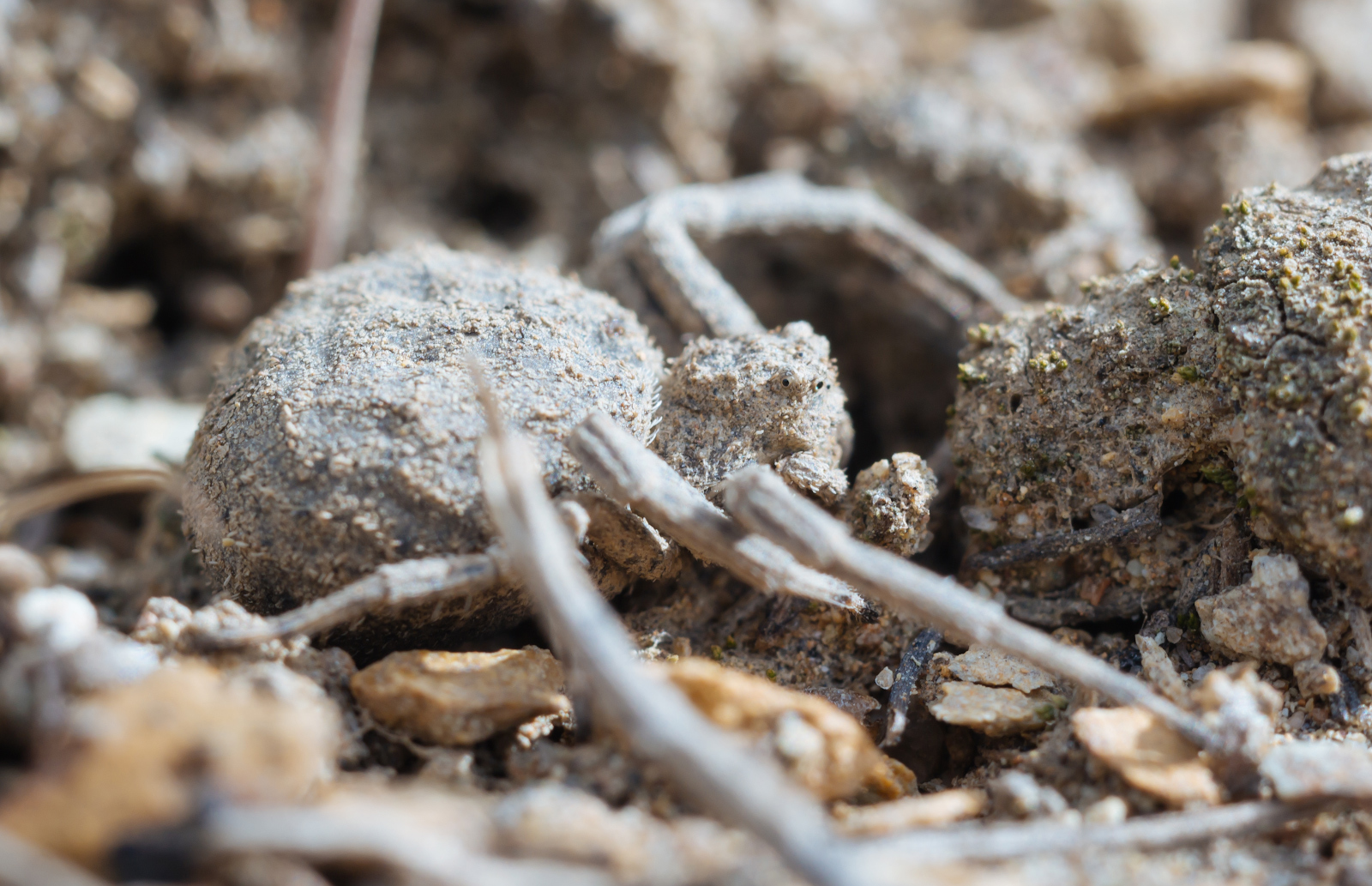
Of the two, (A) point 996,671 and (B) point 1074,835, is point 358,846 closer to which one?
(B) point 1074,835

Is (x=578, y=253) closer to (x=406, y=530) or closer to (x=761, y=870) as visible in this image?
(x=406, y=530)

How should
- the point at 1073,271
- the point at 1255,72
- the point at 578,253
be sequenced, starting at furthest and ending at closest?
the point at 578,253 < the point at 1255,72 < the point at 1073,271

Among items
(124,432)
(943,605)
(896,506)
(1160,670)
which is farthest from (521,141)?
(1160,670)

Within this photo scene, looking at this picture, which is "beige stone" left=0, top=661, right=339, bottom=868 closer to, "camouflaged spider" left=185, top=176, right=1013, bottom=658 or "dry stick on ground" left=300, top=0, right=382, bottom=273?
"camouflaged spider" left=185, top=176, right=1013, bottom=658

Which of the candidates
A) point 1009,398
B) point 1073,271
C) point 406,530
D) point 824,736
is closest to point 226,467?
point 406,530

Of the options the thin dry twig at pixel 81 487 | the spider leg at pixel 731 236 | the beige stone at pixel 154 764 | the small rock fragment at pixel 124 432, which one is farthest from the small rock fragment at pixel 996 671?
the small rock fragment at pixel 124 432
